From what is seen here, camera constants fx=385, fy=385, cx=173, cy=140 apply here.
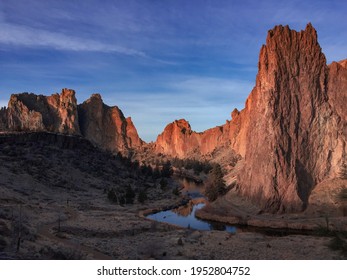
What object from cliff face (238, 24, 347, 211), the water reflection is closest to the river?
the water reflection

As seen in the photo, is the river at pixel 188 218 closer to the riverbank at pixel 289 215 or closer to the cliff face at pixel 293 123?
the riverbank at pixel 289 215

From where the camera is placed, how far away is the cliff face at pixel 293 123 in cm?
5562

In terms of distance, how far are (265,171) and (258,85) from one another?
632 inches

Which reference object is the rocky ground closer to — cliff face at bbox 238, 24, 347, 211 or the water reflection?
the water reflection

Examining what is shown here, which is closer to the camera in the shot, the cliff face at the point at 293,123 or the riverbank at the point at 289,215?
the riverbank at the point at 289,215

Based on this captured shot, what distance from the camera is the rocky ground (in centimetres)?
2909

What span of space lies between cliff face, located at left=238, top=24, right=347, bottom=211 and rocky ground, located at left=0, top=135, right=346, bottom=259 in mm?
11716

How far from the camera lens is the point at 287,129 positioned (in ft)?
190

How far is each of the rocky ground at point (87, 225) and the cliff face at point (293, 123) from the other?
38.4 feet

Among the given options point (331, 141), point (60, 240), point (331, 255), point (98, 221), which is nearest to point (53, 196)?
point (98, 221)

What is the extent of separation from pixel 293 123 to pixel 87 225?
3371 cm

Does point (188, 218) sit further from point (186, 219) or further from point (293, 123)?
point (293, 123)

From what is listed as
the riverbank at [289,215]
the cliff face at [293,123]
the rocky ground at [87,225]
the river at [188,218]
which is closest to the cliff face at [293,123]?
the cliff face at [293,123]

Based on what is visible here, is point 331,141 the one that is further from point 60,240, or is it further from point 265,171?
point 60,240
